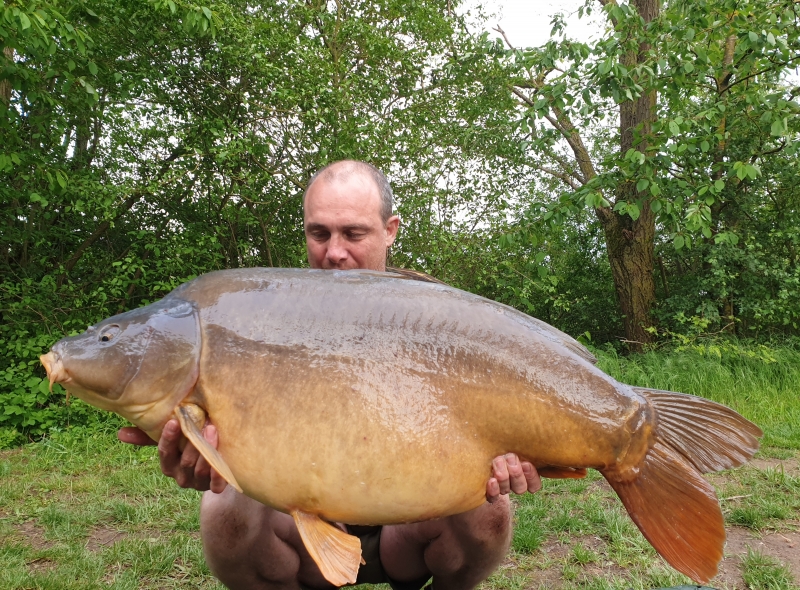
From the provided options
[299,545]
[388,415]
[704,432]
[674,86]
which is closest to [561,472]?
[704,432]

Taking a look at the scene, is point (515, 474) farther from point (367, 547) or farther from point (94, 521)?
point (94, 521)

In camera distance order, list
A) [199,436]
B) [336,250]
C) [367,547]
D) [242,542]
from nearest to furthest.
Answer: [199,436] → [242,542] → [367,547] → [336,250]

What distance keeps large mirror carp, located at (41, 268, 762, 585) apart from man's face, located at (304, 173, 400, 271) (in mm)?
665

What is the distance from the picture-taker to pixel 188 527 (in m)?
2.54

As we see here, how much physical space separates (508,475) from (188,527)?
1.87 metres

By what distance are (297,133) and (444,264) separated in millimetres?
1811

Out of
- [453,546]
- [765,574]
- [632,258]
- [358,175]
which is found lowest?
[765,574]

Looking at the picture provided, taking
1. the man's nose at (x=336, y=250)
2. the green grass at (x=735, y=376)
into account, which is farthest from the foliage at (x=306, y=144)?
the man's nose at (x=336, y=250)

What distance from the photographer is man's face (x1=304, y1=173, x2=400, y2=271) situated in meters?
1.95

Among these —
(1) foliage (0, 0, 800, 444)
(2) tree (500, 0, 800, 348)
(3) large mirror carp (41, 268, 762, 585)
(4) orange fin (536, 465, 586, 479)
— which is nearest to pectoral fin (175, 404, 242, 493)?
(3) large mirror carp (41, 268, 762, 585)

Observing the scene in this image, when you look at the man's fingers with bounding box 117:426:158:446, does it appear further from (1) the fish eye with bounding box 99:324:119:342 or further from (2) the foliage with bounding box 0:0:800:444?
(2) the foliage with bounding box 0:0:800:444

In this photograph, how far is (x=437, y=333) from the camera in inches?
48.5

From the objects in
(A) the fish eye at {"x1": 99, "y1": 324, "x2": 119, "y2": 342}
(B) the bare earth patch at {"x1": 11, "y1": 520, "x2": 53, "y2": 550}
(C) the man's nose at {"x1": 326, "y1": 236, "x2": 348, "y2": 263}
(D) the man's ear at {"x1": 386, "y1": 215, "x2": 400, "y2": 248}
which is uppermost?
(D) the man's ear at {"x1": 386, "y1": 215, "x2": 400, "y2": 248}

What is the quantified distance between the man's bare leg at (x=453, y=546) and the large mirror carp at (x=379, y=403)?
1.53ft
